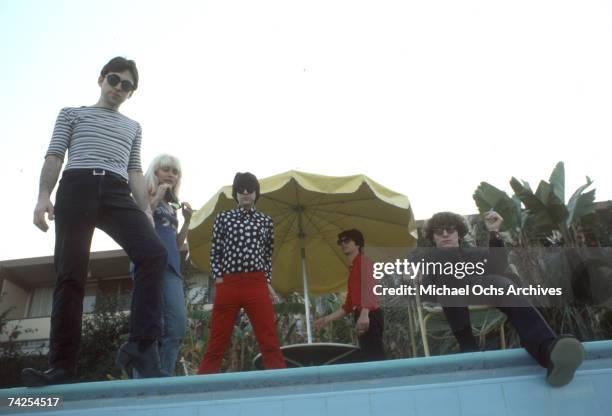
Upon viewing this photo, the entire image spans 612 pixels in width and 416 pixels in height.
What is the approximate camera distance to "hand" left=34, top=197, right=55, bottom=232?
287 cm

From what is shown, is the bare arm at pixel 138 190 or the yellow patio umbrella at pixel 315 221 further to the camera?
the yellow patio umbrella at pixel 315 221

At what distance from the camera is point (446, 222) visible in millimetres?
3795

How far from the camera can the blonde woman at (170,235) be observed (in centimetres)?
354

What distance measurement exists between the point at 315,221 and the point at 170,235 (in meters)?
2.17

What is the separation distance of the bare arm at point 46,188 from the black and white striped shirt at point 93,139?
5 centimetres

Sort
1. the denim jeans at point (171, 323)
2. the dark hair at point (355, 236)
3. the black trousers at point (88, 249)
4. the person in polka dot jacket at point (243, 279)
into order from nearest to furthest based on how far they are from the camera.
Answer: the black trousers at point (88, 249), the denim jeans at point (171, 323), the person in polka dot jacket at point (243, 279), the dark hair at point (355, 236)

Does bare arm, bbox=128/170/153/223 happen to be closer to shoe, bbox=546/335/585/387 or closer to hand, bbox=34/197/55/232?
hand, bbox=34/197/55/232

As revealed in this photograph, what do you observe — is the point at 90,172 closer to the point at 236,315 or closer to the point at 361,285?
the point at 236,315

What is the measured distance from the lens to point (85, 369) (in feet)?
44.3

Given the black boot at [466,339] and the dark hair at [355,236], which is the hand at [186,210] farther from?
the black boot at [466,339]

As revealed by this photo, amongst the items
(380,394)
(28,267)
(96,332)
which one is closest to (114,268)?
(28,267)

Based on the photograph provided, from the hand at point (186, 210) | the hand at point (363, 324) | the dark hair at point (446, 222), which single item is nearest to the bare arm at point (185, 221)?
the hand at point (186, 210)

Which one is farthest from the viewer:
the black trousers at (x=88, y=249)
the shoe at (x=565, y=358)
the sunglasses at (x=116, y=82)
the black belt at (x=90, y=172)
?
the sunglasses at (x=116, y=82)

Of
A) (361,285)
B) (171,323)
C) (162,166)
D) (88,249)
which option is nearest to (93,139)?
(88,249)
